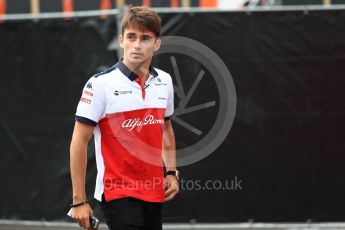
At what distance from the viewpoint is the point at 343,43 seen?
267 inches

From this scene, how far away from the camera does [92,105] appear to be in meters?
3.78

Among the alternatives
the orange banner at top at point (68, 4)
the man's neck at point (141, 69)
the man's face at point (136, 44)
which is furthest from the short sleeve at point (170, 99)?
the orange banner at top at point (68, 4)

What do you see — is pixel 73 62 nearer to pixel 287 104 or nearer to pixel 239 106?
pixel 239 106

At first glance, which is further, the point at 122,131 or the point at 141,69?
the point at 141,69

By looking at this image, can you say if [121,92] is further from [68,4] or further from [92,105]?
[68,4]

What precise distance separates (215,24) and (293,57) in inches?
34.2

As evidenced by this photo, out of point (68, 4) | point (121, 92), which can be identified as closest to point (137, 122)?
point (121, 92)

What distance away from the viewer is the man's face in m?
3.91

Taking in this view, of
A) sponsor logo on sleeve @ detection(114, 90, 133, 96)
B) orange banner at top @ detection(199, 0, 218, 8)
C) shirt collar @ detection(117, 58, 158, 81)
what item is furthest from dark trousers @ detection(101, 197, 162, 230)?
orange banner at top @ detection(199, 0, 218, 8)

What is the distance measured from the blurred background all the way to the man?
2.73m

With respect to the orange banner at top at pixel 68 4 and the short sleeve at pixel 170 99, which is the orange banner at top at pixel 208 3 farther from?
the short sleeve at pixel 170 99

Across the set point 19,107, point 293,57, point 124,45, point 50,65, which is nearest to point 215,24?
point 293,57

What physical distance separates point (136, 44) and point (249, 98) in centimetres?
310

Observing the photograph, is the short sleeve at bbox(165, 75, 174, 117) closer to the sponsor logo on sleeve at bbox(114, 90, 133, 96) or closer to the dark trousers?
the sponsor logo on sleeve at bbox(114, 90, 133, 96)
